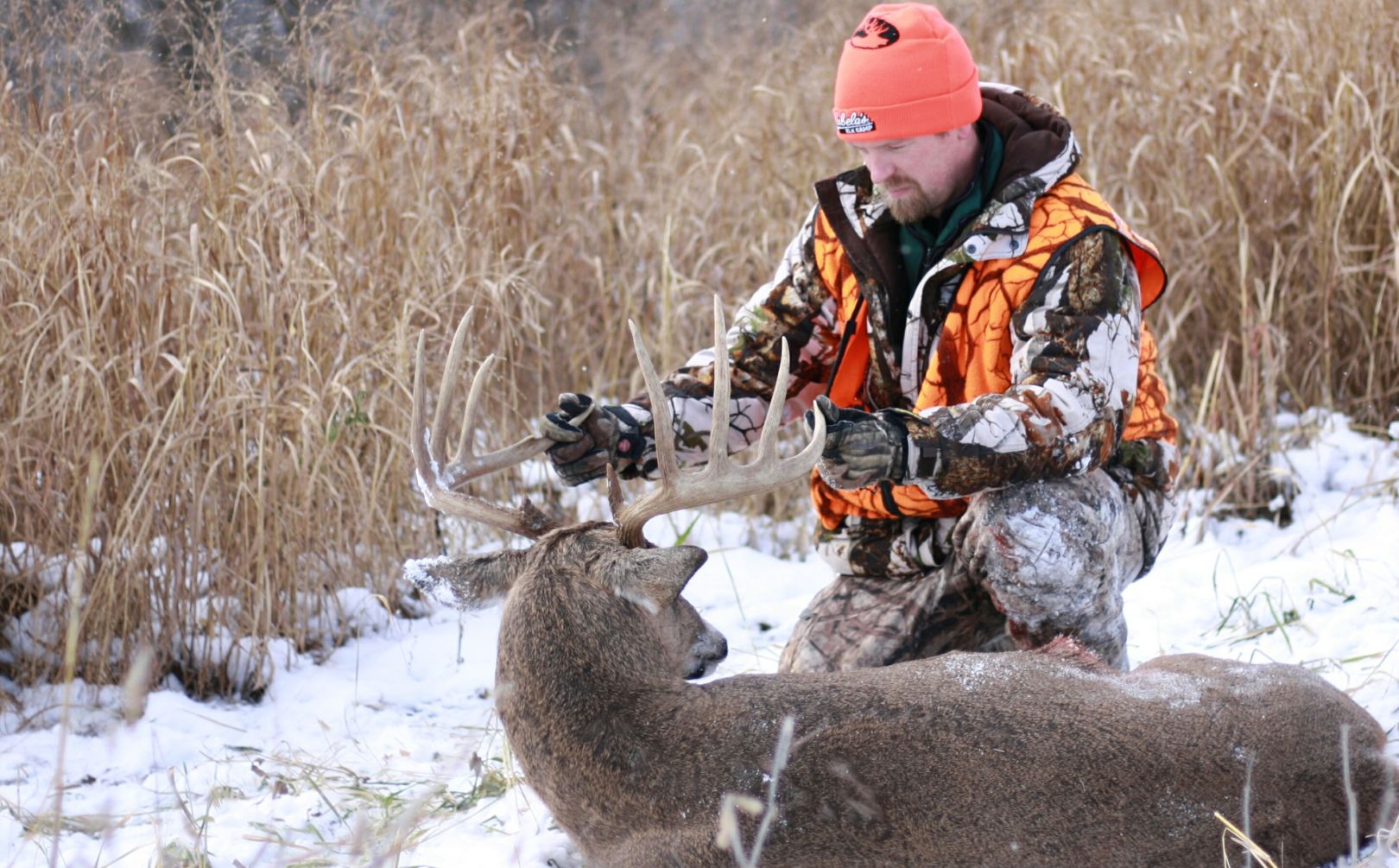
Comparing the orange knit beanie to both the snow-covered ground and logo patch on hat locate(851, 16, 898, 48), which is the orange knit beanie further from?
the snow-covered ground

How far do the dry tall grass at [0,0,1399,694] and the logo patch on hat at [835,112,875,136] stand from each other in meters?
1.71

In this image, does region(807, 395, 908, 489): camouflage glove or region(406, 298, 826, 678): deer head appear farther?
region(807, 395, 908, 489): camouflage glove

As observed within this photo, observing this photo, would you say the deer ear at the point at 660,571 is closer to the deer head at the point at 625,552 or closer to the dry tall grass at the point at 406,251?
the deer head at the point at 625,552

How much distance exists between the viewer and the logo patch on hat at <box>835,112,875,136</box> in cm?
338

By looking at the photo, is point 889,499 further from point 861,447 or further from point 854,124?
point 854,124

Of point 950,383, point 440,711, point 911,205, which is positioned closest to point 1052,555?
point 950,383

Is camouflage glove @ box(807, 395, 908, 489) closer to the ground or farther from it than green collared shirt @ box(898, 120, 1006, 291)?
closer to the ground

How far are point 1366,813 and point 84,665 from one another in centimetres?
322

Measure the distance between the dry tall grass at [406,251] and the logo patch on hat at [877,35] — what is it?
181cm

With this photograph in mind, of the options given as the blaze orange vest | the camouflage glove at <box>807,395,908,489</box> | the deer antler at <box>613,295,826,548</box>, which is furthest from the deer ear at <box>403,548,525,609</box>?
the blaze orange vest

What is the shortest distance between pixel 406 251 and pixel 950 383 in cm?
243

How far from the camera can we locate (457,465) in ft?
9.93

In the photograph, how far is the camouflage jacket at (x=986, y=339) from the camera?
3037 millimetres

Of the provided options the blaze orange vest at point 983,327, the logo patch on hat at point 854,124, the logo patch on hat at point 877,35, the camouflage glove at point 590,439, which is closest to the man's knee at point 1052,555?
the blaze orange vest at point 983,327
